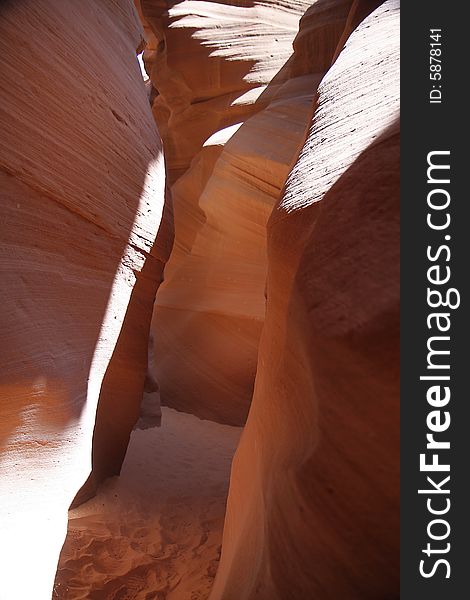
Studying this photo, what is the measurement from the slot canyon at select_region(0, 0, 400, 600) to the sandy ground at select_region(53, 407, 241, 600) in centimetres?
2

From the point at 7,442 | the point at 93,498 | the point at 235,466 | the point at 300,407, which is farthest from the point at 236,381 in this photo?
the point at 300,407

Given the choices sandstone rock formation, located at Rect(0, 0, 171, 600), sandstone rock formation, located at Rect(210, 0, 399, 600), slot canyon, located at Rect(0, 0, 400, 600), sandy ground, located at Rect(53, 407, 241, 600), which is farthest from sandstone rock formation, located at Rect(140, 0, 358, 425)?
sandstone rock formation, located at Rect(210, 0, 399, 600)

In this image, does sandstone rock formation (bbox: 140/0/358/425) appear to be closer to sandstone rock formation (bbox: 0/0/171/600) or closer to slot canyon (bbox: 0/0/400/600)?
slot canyon (bbox: 0/0/400/600)

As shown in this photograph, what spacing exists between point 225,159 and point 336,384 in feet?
20.9

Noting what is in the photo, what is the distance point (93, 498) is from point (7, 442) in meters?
1.65

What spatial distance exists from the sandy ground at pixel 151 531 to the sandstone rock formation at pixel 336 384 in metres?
1.04

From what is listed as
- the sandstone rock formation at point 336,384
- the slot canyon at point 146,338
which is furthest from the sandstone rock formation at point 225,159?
the sandstone rock formation at point 336,384

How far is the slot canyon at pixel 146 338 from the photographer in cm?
168

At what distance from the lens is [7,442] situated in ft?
10.4

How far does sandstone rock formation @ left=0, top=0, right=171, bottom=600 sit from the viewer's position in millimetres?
3213

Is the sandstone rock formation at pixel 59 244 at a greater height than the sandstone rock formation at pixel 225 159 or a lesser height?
lesser

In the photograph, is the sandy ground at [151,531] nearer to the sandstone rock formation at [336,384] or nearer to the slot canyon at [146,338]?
the slot canyon at [146,338]

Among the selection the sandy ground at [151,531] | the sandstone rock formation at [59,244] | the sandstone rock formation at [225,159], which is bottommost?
the sandy ground at [151,531]

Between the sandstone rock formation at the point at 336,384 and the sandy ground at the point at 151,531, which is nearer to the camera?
the sandstone rock formation at the point at 336,384
